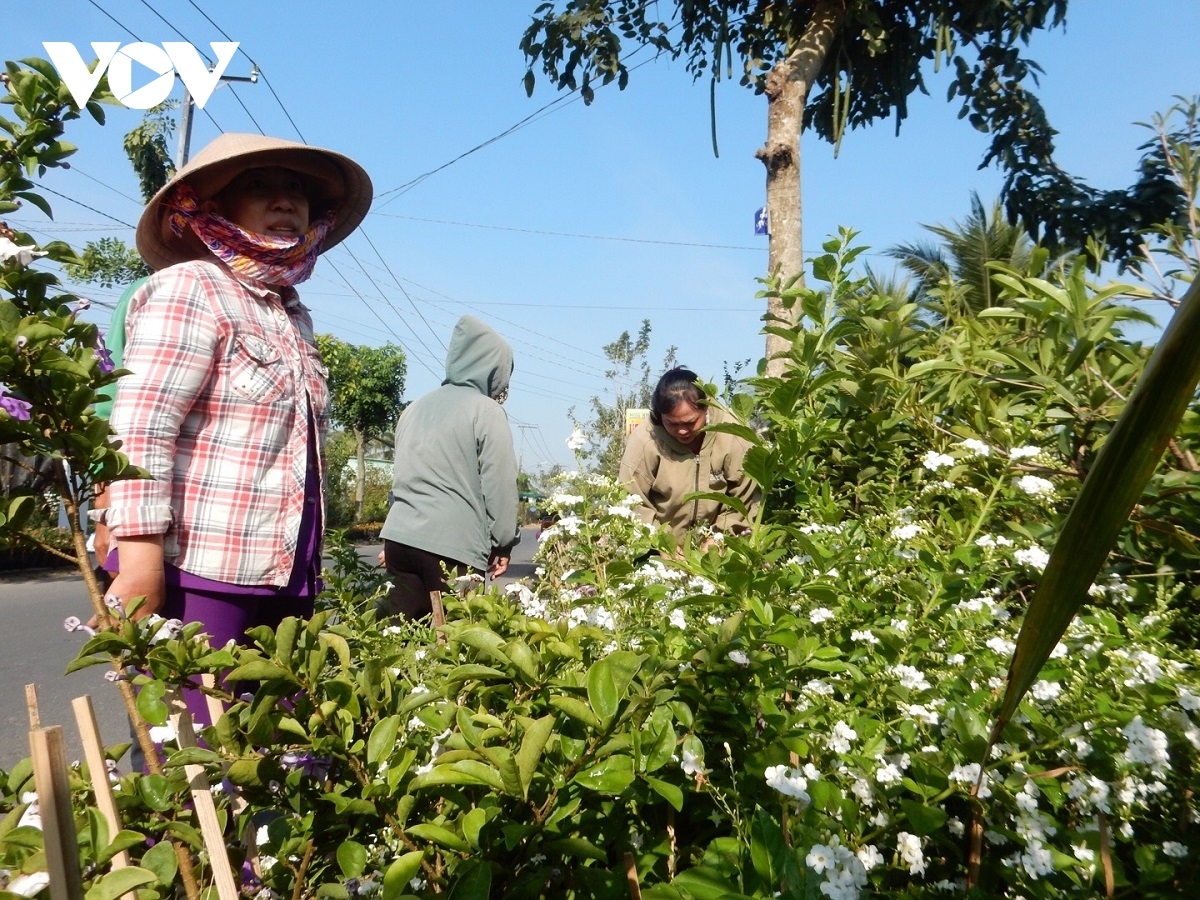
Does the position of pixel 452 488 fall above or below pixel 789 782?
above

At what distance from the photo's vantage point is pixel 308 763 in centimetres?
98

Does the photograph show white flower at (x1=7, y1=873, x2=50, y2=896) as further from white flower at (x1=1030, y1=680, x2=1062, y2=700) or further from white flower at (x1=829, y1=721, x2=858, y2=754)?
white flower at (x1=1030, y1=680, x2=1062, y2=700)

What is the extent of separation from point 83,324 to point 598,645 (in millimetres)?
771

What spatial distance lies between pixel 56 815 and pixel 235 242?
57.6 inches

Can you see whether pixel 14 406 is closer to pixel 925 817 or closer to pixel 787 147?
pixel 925 817

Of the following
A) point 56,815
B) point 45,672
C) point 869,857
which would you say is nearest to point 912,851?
point 869,857

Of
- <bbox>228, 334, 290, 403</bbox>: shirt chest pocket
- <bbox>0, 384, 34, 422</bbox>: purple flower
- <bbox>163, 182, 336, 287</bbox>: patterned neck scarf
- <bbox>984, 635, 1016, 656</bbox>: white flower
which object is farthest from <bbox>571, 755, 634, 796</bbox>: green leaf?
<bbox>163, 182, 336, 287</bbox>: patterned neck scarf

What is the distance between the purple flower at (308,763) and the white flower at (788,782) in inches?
19.3

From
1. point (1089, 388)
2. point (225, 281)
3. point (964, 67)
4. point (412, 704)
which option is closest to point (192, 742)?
point (412, 704)

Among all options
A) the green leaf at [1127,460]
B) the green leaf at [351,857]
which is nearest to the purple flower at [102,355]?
the green leaf at [351,857]

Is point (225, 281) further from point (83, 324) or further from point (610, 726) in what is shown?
point (610, 726)

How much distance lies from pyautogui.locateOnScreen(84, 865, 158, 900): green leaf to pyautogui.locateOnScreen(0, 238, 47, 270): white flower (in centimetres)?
65

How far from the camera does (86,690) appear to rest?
5492mm

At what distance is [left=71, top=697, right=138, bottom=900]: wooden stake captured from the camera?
0.87m
